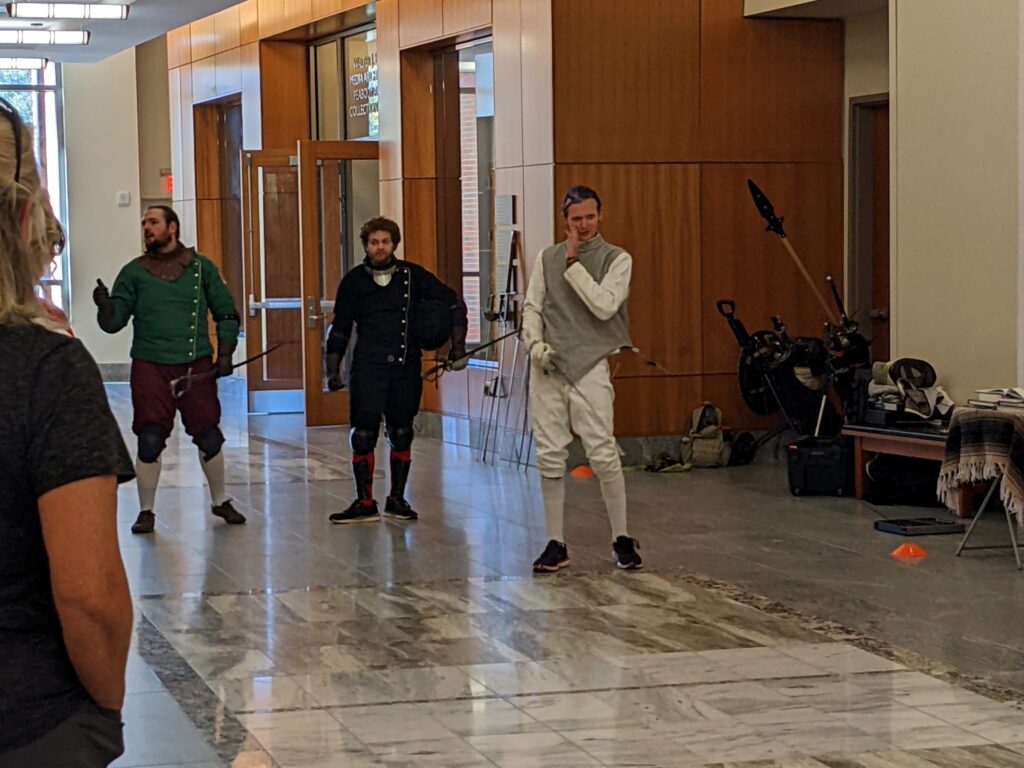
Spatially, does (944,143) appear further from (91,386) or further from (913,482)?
(91,386)

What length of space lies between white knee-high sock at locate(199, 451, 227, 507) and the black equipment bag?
3058 mm

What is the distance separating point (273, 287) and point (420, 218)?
6.75 ft

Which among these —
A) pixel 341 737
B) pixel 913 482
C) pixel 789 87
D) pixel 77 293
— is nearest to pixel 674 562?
pixel 913 482

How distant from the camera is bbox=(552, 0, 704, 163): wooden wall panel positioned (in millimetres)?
9789

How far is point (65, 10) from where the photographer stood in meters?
12.4

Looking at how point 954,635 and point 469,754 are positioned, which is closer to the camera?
point 469,754

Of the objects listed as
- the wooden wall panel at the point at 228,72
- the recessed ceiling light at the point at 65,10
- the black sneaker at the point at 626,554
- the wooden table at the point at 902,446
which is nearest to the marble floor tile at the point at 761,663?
the black sneaker at the point at 626,554

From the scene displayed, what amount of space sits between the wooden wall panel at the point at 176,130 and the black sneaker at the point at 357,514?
9.36 metres

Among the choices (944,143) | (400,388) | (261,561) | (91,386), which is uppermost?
(944,143)

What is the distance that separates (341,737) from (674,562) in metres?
2.75

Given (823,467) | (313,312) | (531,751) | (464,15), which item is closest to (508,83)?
(464,15)

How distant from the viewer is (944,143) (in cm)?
827

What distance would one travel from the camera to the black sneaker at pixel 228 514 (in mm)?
Answer: 7961

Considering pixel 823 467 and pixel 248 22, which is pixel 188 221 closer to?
pixel 248 22
